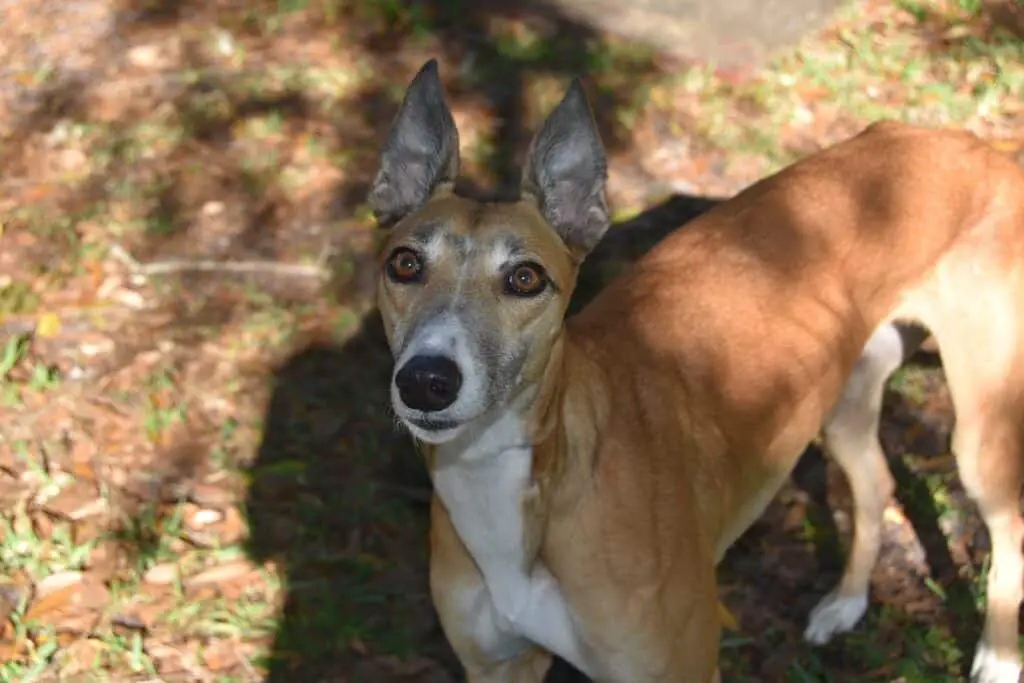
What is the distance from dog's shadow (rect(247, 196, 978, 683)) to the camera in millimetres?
4988

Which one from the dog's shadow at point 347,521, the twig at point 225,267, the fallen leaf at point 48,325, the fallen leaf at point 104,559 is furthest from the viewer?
the twig at point 225,267

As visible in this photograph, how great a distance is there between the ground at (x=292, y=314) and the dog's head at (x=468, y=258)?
184 cm

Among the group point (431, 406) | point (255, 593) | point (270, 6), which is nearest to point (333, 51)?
point (270, 6)

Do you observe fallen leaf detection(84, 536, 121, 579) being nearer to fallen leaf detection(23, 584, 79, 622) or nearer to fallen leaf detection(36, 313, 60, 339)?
fallen leaf detection(23, 584, 79, 622)

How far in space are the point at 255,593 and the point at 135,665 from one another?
53 centimetres

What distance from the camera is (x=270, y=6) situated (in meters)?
8.52

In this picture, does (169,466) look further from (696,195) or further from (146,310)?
(696,195)

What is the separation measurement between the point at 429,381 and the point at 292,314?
3313 millimetres

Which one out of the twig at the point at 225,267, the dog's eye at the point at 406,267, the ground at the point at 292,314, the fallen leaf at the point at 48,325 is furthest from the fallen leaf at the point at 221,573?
the dog's eye at the point at 406,267

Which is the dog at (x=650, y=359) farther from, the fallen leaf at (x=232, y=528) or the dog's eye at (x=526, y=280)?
the fallen leaf at (x=232, y=528)

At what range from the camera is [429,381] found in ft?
10.8

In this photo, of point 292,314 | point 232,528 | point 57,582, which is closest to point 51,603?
point 57,582

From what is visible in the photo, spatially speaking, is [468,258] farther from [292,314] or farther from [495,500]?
[292,314]

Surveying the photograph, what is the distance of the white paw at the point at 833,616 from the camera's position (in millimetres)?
5137
